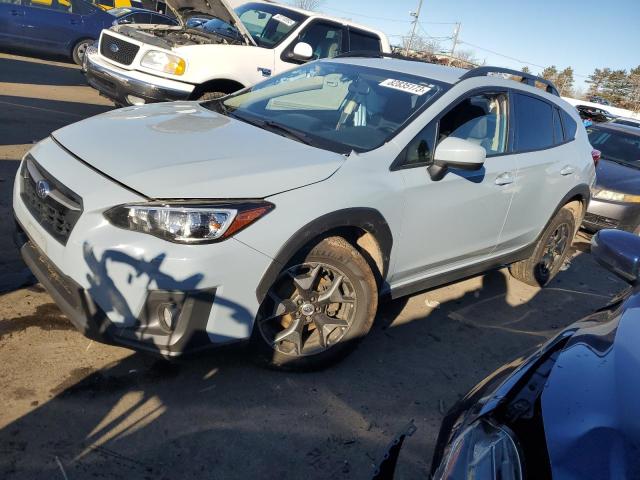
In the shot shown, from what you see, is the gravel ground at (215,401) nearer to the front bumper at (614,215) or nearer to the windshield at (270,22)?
the front bumper at (614,215)

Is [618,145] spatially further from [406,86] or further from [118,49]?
[118,49]

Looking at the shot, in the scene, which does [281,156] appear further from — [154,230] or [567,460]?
[567,460]

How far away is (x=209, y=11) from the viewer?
7.30 meters

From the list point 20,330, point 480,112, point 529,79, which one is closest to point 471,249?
point 480,112

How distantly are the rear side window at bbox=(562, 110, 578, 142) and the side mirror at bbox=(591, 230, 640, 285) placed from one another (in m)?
2.79

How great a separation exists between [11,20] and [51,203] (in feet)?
38.9

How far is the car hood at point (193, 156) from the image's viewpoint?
252cm

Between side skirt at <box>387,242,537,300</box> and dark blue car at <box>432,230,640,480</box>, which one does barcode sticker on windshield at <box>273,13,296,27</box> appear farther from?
dark blue car at <box>432,230,640,480</box>

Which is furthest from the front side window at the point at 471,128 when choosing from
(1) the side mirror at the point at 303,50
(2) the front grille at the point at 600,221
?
(2) the front grille at the point at 600,221

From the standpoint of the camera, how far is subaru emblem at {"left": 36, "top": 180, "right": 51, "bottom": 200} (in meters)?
2.64

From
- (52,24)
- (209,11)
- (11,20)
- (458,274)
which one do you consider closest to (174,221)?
(458,274)

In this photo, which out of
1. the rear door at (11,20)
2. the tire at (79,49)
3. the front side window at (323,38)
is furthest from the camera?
the tire at (79,49)

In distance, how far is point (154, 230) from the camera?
7.85ft

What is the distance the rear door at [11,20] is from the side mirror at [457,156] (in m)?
12.3
